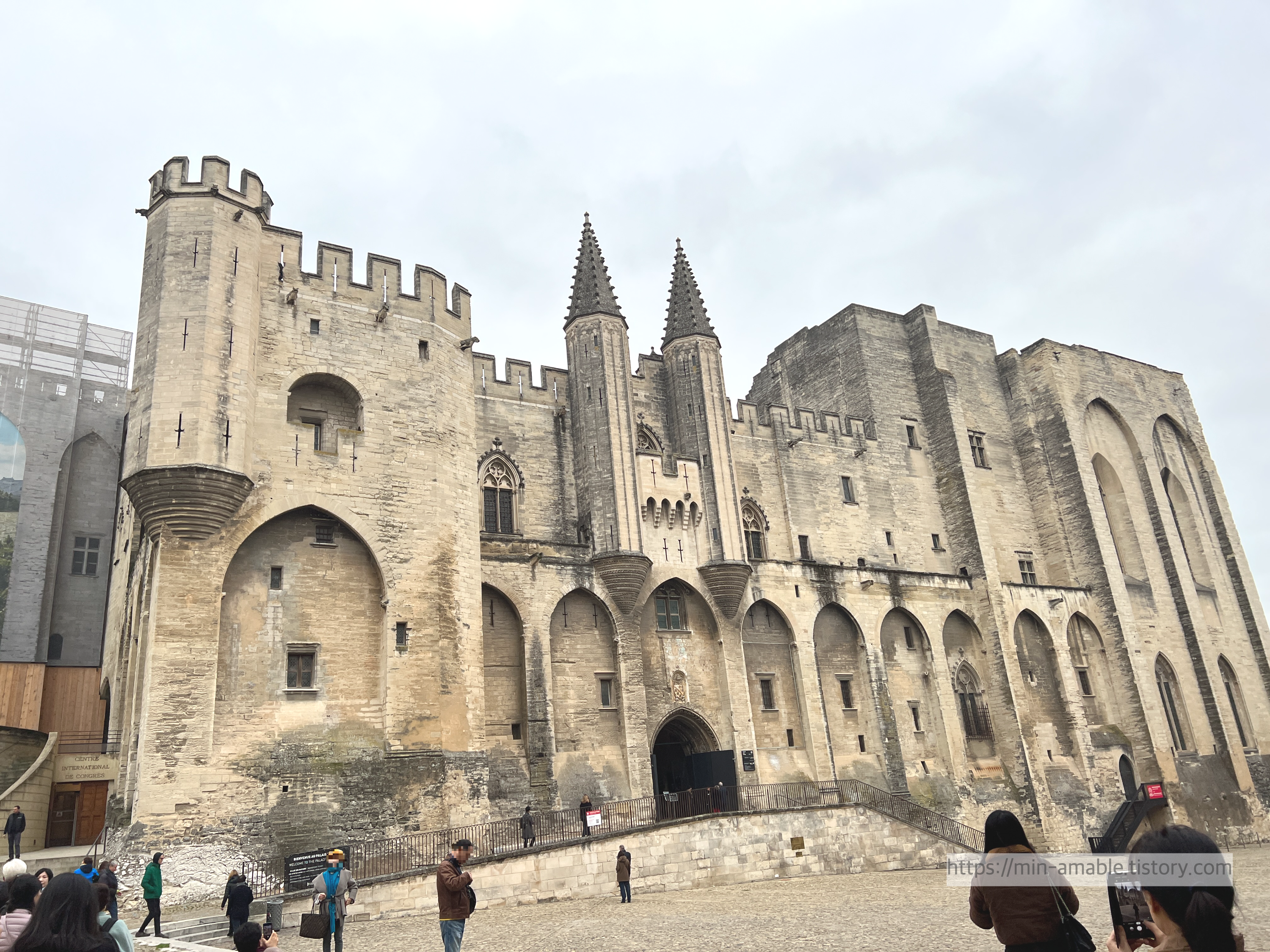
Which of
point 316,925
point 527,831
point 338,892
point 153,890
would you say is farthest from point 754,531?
point 316,925

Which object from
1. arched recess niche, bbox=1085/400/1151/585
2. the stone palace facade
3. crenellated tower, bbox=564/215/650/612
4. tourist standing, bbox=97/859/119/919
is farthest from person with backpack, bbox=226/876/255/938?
arched recess niche, bbox=1085/400/1151/585

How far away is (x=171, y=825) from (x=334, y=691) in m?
4.24

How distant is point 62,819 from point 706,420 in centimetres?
2189

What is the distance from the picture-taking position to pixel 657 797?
2378 cm

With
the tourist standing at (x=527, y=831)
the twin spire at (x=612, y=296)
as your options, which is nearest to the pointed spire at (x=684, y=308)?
the twin spire at (x=612, y=296)

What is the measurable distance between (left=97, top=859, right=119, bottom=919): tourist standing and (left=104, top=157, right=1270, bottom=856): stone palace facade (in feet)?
12.7

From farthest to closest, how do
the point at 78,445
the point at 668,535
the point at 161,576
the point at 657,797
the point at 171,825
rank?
the point at 78,445
the point at 668,535
the point at 657,797
the point at 161,576
the point at 171,825

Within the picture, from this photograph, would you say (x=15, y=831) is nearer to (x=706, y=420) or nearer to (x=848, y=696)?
(x=706, y=420)

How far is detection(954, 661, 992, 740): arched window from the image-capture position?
34.0m

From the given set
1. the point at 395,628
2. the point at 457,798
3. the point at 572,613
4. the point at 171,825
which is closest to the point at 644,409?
the point at 572,613

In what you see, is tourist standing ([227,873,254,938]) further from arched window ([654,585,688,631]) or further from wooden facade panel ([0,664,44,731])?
wooden facade panel ([0,664,44,731])

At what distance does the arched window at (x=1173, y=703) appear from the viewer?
37969 mm

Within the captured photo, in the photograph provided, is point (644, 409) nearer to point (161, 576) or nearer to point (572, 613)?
point (572, 613)

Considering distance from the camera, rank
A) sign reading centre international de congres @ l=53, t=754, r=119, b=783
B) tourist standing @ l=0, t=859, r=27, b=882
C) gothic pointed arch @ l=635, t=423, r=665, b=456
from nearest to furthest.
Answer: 1. tourist standing @ l=0, t=859, r=27, b=882
2. sign reading centre international de congres @ l=53, t=754, r=119, b=783
3. gothic pointed arch @ l=635, t=423, r=665, b=456
